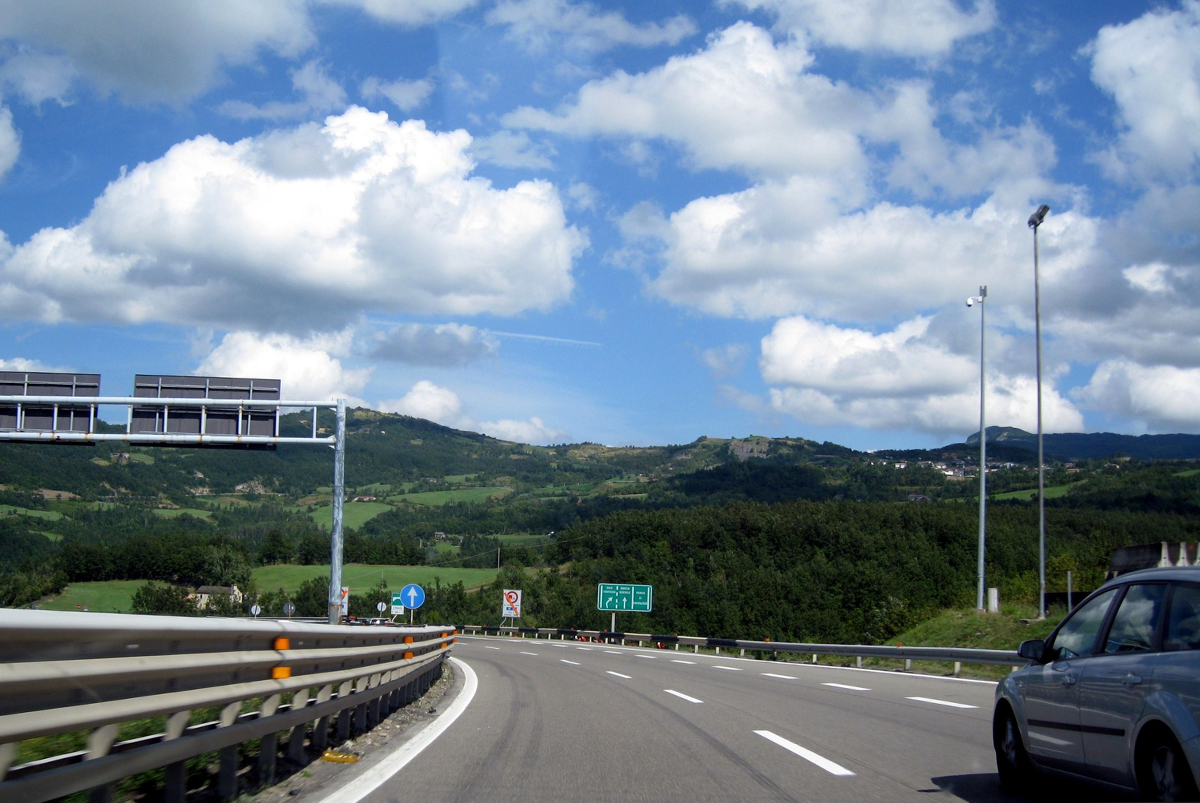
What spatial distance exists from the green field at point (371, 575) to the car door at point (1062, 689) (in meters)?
96.1

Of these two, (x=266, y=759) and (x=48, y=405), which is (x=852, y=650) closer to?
(x=48, y=405)

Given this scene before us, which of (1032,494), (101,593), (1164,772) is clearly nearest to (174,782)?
(1164,772)

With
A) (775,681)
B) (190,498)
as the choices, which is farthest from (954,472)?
(775,681)

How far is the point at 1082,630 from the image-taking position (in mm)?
6223

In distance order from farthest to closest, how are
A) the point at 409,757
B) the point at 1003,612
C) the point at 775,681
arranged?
the point at 1003,612 < the point at 775,681 < the point at 409,757

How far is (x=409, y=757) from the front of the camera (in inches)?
324

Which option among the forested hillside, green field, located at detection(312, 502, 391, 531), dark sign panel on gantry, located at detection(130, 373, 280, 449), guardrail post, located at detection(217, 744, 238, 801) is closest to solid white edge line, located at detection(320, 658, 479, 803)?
guardrail post, located at detection(217, 744, 238, 801)

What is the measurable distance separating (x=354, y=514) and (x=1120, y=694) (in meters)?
185

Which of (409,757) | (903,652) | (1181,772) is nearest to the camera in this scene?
(1181,772)

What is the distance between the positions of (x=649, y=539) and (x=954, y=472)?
7145cm

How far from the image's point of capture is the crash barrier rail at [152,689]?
3.67 meters

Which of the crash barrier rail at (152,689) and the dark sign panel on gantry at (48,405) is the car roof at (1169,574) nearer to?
the crash barrier rail at (152,689)

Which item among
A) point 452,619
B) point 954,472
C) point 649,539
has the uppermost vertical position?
point 954,472

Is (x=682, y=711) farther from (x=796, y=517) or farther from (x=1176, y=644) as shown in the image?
(x=796, y=517)
